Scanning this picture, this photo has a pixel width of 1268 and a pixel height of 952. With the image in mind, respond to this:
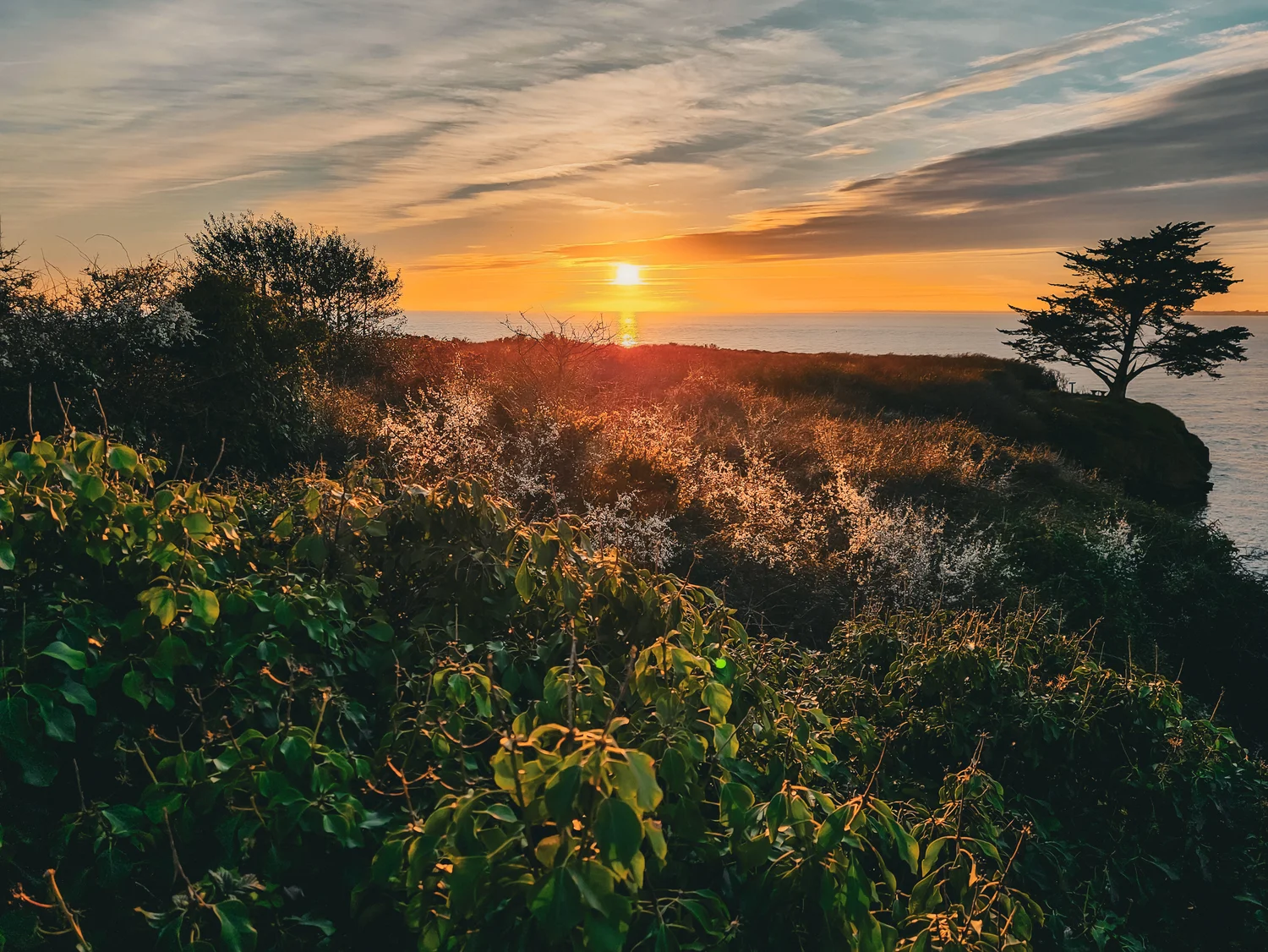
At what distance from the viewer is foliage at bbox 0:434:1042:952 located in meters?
1.58

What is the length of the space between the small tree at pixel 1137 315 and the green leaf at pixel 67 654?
3679 cm

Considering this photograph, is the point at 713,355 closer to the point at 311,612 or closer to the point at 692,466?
the point at 692,466

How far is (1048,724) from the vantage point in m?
3.80

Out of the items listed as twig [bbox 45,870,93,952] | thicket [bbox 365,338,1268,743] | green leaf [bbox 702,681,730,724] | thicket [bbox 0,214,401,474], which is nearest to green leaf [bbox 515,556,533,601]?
green leaf [bbox 702,681,730,724]

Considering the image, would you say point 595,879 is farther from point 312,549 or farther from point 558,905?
point 312,549

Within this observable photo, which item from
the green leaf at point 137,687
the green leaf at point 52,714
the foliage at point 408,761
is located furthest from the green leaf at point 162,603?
the green leaf at point 52,714

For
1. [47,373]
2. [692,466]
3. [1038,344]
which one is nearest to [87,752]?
[47,373]

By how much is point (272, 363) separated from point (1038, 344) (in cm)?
3281

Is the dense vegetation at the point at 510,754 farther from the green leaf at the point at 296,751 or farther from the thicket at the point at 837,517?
the thicket at the point at 837,517

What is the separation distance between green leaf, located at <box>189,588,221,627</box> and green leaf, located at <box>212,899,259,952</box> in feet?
2.93

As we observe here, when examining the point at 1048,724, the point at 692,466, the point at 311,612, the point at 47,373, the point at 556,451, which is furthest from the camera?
the point at 692,466

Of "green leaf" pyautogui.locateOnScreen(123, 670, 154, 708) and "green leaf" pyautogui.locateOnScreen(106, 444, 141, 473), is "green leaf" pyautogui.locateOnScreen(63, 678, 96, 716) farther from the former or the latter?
"green leaf" pyautogui.locateOnScreen(106, 444, 141, 473)

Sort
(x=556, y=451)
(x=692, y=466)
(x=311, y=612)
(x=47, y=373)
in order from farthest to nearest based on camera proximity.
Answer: (x=692, y=466)
(x=556, y=451)
(x=47, y=373)
(x=311, y=612)

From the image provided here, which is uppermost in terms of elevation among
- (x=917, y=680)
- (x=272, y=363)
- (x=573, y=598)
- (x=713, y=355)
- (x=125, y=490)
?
(x=713, y=355)
